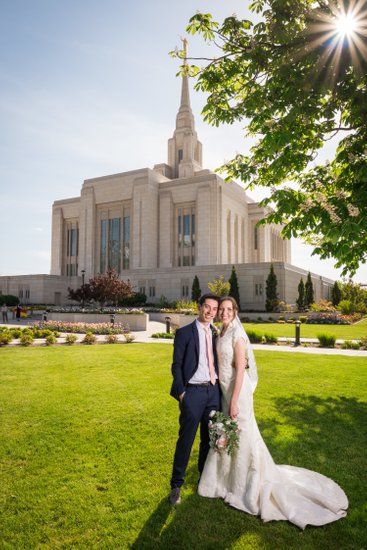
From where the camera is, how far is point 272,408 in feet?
24.5

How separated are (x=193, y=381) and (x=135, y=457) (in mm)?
1982

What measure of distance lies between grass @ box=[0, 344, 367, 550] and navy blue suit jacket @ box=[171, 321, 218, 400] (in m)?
1.36

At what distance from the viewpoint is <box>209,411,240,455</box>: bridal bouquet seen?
3.87 m

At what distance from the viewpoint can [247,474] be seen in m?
4.00

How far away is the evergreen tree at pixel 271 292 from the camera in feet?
125

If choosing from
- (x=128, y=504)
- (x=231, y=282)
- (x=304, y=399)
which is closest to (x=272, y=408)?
(x=304, y=399)

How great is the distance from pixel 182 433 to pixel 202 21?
7.52 metres

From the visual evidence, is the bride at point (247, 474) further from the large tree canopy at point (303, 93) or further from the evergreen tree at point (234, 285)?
the evergreen tree at point (234, 285)

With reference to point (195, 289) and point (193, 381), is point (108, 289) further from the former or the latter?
point (193, 381)

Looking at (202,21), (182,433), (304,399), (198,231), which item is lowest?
(304,399)

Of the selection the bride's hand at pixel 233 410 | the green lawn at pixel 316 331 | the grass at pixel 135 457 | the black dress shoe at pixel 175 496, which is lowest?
the green lawn at pixel 316 331

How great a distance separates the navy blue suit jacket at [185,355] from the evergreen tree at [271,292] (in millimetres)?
35110

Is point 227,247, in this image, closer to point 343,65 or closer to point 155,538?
point 343,65

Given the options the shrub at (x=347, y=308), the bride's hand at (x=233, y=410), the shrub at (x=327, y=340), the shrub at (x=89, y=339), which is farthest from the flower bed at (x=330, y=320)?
the bride's hand at (x=233, y=410)
